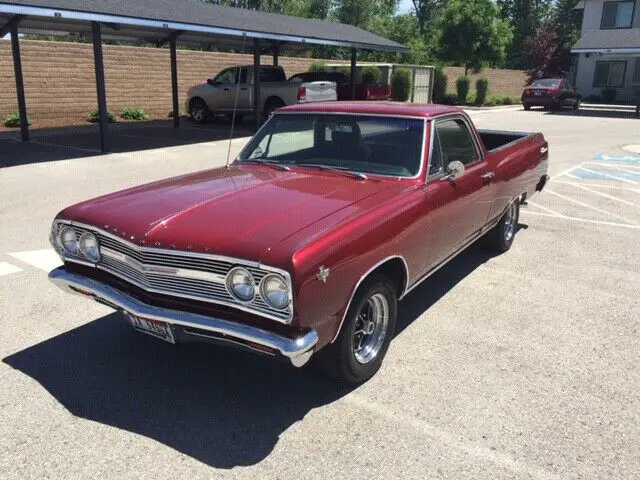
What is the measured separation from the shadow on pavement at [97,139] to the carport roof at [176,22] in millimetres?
2841

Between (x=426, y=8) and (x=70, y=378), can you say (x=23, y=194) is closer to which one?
(x=70, y=378)

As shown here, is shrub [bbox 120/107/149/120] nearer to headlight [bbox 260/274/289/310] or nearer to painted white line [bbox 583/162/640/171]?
painted white line [bbox 583/162/640/171]

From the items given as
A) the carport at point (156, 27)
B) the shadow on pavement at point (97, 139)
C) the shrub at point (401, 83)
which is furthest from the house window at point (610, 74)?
the shadow on pavement at point (97, 139)

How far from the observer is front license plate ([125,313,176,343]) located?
129 inches

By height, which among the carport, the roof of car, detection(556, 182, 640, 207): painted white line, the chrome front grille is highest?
the carport

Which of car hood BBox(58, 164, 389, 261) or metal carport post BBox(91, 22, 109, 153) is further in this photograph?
metal carport post BBox(91, 22, 109, 153)

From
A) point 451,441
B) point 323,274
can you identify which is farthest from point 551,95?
point 323,274

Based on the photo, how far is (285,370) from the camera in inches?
152

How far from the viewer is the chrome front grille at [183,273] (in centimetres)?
300

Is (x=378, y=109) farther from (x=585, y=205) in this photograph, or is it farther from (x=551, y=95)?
(x=551, y=95)

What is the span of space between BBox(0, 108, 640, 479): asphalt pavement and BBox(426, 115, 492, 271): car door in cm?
63

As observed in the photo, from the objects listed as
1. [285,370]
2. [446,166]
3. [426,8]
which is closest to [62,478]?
[285,370]

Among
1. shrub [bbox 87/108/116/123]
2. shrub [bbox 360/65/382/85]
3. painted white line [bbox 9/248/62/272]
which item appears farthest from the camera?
shrub [bbox 360/65/382/85]

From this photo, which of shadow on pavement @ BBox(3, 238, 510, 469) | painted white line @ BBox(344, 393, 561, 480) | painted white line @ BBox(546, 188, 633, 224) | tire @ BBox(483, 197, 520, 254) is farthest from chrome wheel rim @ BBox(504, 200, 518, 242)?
painted white line @ BBox(344, 393, 561, 480)
